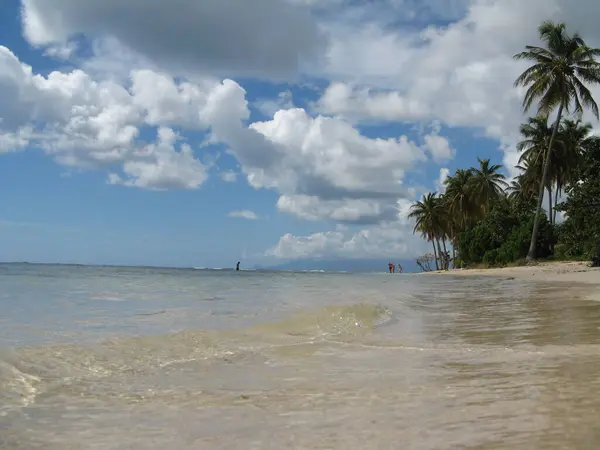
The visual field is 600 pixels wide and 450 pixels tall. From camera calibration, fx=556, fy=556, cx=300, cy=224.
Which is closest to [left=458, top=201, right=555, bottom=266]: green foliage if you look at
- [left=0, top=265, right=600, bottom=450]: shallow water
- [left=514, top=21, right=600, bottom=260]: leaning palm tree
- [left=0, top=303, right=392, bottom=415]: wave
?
[left=514, top=21, right=600, bottom=260]: leaning palm tree

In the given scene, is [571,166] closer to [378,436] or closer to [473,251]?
[473,251]

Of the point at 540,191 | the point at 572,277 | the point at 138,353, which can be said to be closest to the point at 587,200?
the point at 572,277

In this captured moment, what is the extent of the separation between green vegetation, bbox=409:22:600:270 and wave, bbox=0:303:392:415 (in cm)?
1906

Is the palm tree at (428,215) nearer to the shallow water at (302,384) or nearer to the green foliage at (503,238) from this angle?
the green foliage at (503,238)

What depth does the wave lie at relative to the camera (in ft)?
14.9

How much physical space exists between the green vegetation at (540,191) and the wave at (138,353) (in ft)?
62.5

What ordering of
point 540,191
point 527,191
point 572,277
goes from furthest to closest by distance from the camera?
point 527,191, point 540,191, point 572,277

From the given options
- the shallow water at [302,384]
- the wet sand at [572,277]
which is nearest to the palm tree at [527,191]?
the wet sand at [572,277]

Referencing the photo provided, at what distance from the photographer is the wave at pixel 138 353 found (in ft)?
14.9

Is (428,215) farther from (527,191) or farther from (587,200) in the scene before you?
(587,200)

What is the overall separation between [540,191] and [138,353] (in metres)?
33.8

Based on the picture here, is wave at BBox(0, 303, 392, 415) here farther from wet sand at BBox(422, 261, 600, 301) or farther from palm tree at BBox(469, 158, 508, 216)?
palm tree at BBox(469, 158, 508, 216)

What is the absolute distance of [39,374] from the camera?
15.9 ft

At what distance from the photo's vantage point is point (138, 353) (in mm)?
5898
